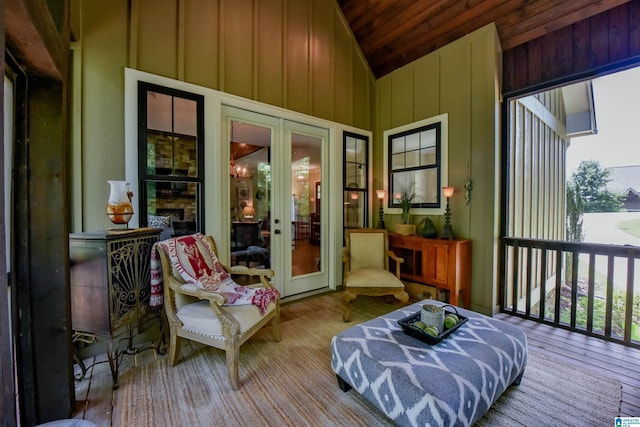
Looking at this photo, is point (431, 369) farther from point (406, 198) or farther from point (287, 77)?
point (287, 77)

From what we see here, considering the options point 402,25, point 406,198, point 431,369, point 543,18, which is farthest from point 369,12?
point 431,369

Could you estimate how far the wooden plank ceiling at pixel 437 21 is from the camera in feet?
8.70

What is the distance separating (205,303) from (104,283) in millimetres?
710

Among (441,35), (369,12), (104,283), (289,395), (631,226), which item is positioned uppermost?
(369,12)

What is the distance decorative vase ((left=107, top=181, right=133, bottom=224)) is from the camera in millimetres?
1980

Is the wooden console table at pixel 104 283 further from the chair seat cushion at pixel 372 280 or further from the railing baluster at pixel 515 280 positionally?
the railing baluster at pixel 515 280

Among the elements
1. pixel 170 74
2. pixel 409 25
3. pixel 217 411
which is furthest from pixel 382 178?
pixel 217 411

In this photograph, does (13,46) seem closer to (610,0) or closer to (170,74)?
(170,74)

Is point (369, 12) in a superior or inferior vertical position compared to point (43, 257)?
superior

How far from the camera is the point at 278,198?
11.4 ft

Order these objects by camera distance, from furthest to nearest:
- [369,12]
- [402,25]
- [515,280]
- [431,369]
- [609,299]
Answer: [369,12], [402,25], [515,280], [609,299], [431,369]

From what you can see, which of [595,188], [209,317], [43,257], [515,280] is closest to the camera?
[43,257]

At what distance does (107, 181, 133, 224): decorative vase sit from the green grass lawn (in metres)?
4.54

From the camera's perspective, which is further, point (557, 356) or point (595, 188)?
point (595, 188)
